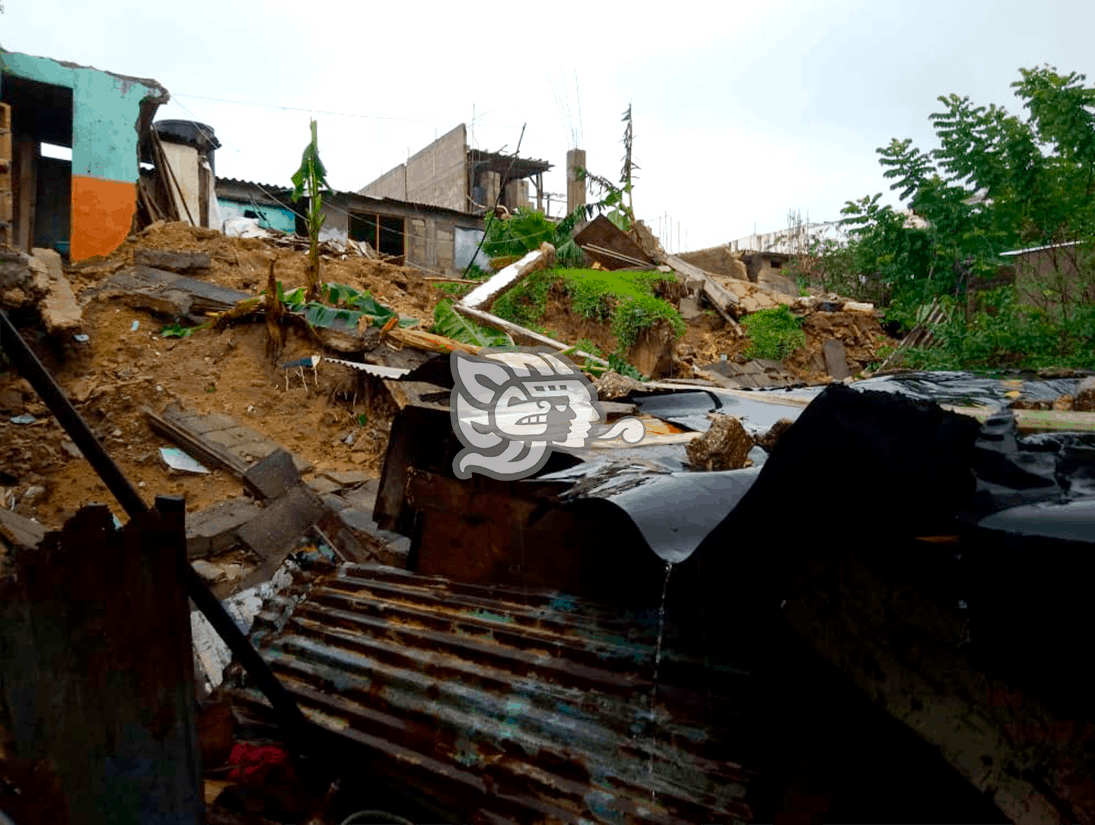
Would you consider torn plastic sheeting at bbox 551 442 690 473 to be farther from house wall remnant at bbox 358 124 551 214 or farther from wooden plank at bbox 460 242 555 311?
house wall remnant at bbox 358 124 551 214

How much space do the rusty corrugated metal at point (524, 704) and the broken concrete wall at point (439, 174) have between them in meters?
20.8

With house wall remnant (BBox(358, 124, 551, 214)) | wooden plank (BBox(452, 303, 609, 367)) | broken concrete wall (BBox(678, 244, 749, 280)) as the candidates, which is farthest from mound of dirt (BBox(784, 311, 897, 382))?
house wall remnant (BBox(358, 124, 551, 214))

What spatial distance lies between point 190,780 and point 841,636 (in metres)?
2.08

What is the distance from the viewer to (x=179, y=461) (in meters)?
7.93

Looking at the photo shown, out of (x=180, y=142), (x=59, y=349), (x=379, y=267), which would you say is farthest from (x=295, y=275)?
(x=180, y=142)

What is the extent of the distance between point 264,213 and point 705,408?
1718 centimetres

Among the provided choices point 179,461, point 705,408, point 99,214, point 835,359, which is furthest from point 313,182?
point 835,359

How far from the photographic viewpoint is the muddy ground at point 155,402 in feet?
24.5

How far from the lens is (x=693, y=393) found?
5.87 meters

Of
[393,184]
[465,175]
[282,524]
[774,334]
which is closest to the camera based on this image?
[282,524]

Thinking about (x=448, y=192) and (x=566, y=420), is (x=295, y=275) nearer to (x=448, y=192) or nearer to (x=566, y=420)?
(x=566, y=420)

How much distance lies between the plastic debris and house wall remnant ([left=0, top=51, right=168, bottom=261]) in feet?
23.1

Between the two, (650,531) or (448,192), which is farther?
(448,192)

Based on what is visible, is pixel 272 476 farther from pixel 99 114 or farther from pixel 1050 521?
pixel 99 114
